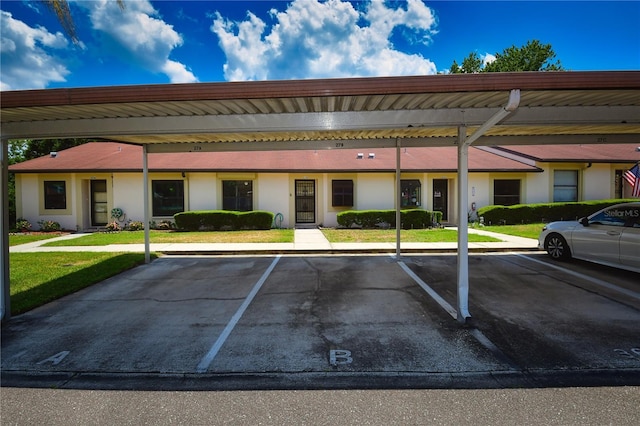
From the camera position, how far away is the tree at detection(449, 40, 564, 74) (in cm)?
4038

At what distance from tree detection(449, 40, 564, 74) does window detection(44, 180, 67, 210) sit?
1596 inches

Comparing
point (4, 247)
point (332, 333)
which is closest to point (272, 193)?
point (4, 247)

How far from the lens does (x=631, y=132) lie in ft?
25.0

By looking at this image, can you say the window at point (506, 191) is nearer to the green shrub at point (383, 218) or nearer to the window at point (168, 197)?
the green shrub at point (383, 218)

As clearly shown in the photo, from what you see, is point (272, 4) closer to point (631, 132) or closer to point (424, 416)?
point (631, 132)

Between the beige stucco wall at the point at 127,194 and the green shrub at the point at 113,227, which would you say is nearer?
the green shrub at the point at 113,227

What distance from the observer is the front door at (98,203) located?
17766 millimetres

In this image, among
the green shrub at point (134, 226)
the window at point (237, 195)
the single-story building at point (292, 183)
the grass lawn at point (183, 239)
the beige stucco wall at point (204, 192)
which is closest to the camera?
the grass lawn at point (183, 239)

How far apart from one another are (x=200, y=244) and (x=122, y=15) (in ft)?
23.0

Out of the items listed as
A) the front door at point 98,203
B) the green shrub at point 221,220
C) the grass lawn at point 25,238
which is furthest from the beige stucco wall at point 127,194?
the grass lawn at point 25,238

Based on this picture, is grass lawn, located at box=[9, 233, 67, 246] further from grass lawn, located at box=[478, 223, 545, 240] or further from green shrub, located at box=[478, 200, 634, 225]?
green shrub, located at box=[478, 200, 634, 225]

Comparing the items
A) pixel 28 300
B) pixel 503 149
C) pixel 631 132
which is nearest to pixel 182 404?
pixel 28 300

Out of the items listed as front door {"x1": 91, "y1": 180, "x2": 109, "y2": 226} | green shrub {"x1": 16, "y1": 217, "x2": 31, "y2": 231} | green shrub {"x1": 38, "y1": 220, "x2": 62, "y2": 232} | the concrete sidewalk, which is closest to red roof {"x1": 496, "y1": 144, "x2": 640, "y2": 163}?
the concrete sidewalk

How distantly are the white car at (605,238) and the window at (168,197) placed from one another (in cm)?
1584
